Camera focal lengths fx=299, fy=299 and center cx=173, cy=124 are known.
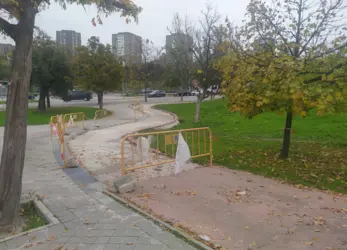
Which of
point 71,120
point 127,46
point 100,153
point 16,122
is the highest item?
point 127,46

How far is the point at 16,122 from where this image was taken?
165 inches

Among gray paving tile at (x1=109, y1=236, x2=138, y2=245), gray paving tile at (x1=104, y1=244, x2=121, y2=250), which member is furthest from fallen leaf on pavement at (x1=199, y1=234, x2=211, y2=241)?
gray paving tile at (x1=104, y1=244, x2=121, y2=250)

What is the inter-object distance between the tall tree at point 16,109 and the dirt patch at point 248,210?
2.03 metres

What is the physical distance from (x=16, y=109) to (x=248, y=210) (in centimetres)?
395

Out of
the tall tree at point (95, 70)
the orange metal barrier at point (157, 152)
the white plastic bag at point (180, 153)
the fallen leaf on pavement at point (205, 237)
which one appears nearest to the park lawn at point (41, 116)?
the tall tree at point (95, 70)

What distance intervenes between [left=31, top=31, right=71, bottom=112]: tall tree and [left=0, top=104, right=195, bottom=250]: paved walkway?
20146 millimetres

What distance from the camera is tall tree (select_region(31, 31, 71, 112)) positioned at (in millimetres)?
24672

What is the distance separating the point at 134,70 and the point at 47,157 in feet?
114

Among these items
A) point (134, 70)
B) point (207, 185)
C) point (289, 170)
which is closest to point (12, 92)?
point (207, 185)

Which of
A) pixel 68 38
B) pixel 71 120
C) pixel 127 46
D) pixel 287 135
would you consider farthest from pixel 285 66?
pixel 127 46

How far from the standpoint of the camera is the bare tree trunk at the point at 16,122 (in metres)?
4.18

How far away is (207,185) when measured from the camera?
6453 mm

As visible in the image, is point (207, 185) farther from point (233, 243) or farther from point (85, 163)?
point (85, 163)

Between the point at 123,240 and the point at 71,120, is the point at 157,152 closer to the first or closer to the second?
the point at 123,240
